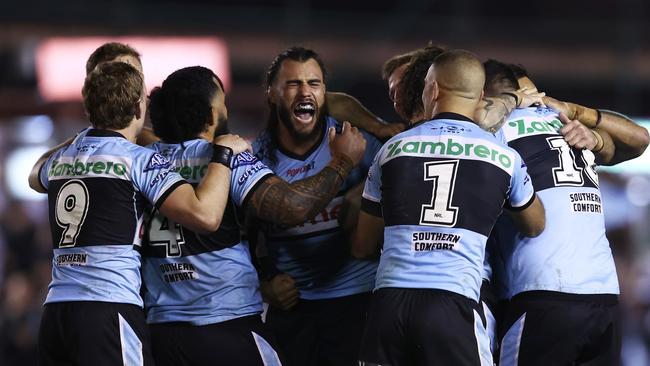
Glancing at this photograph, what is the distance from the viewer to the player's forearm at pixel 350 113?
6.37 metres

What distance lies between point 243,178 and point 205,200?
0.33 metres

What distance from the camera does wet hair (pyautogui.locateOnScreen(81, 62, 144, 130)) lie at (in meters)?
5.27

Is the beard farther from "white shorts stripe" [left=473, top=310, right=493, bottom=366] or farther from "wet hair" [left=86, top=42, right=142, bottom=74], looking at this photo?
"white shorts stripe" [left=473, top=310, right=493, bottom=366]

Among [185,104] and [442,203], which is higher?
[185,104]

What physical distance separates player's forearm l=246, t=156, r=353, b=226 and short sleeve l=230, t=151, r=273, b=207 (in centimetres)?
4

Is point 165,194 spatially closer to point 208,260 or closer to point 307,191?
point 208,260

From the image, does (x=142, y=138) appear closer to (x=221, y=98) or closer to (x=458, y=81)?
(x=221, y=98)

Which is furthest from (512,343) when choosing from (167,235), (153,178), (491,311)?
(153,178)

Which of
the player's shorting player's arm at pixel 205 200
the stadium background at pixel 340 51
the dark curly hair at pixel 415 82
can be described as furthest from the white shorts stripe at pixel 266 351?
the stadium background at pixel 340 51

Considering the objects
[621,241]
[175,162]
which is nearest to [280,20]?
[621,241]

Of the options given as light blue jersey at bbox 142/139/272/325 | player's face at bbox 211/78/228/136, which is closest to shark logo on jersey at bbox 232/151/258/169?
light blue jersey at bbox 142/139/272/325

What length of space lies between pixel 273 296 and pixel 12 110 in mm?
13341

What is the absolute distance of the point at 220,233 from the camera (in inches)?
212

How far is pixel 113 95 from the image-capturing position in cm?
527
